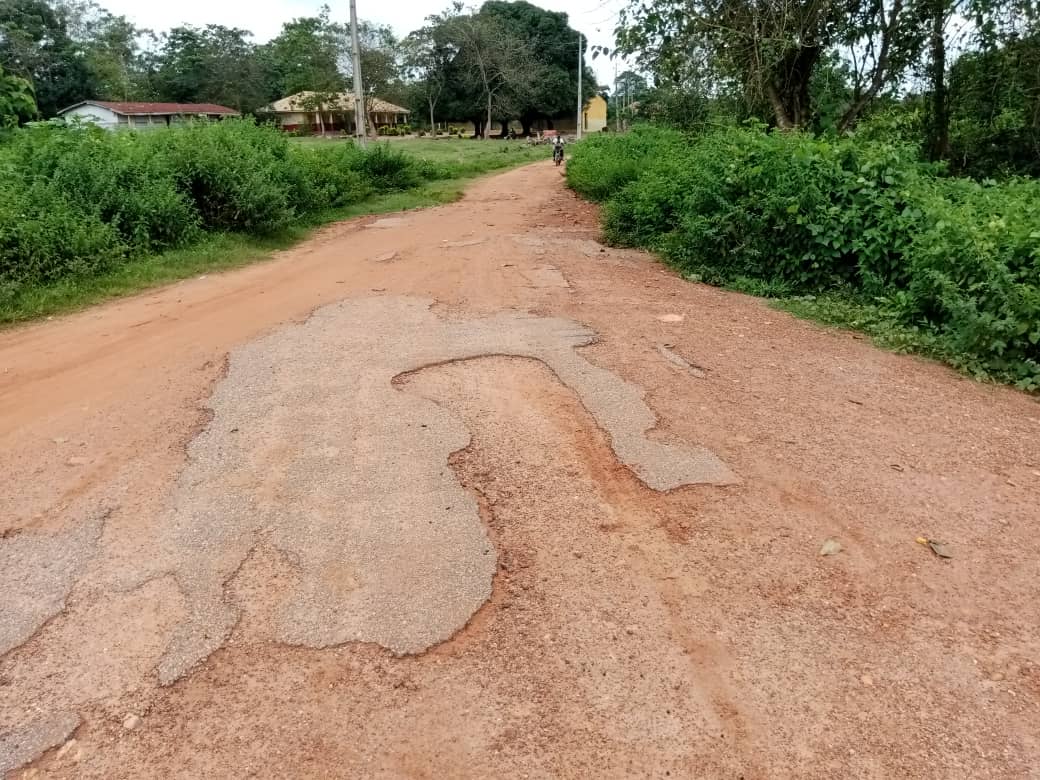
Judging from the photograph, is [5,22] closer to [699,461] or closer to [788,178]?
[788,178]

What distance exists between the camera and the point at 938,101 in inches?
468

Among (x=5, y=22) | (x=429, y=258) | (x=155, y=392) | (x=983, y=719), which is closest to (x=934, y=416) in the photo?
(x=983, y=719)

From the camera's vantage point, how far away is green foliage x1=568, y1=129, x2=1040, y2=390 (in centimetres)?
566

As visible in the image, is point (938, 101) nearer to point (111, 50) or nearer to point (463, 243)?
point (463, 243)

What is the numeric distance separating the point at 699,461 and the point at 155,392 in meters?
3.37

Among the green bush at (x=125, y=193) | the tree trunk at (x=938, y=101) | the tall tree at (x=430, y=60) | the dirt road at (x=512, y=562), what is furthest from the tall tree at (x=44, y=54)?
the dirt road at (x=512, y=562)

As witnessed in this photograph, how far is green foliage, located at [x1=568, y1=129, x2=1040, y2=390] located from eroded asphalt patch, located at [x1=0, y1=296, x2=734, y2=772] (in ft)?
9.59

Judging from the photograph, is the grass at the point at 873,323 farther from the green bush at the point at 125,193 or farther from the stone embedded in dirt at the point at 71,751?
the green bush at the point at 125,193

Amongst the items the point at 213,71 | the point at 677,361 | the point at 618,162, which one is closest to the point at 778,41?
the point at 618,162

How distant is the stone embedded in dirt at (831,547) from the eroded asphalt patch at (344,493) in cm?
60

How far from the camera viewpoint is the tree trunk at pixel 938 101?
436 inches

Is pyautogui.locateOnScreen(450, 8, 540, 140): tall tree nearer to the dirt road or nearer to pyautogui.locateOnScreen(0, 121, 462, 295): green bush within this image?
pyautogui.locateOnScreen(0, 121, 462, 295): green bush

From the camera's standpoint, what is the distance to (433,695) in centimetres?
239

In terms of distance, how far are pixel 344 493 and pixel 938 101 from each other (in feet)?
40.0
